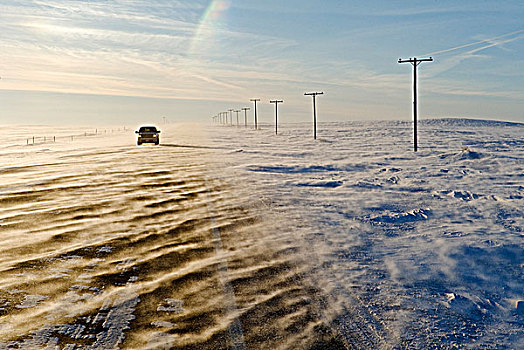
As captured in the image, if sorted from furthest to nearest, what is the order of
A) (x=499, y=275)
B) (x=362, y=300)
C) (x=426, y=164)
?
1. (x=426, y=164)
2. (x=499, y=275)
3. (x=362, y=300)

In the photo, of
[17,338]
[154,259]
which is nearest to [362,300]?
[154,259]

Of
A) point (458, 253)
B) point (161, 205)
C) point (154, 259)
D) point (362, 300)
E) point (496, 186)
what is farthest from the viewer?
point (496, 186)

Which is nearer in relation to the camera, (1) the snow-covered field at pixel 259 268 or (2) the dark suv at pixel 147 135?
(1) the snow-covered field at pixel 259 268

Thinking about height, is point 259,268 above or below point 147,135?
below

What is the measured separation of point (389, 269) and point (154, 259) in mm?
3854

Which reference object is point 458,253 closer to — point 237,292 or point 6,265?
point 237,292

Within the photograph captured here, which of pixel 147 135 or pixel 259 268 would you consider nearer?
pixel 259 268

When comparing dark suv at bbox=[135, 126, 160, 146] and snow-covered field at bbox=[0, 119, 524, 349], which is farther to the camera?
dark suv at bbox=[135, 126, 160, 146]

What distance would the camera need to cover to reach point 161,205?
37.0 feet

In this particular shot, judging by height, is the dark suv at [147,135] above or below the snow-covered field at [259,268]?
above

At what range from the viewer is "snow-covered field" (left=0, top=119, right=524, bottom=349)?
4445 millimetres

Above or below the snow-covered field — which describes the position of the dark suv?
above

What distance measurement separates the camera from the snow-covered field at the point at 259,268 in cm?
445

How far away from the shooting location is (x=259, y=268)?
6.43 meters
